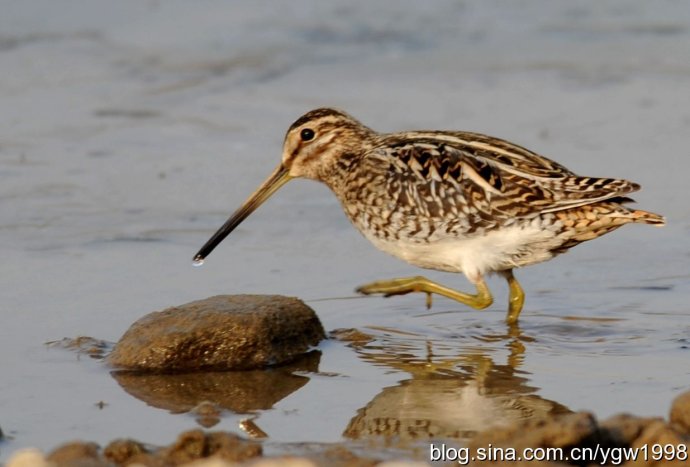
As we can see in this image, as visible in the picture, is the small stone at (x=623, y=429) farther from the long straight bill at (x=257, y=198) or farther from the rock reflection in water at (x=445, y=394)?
the long straight bill at (x=257, y=198)

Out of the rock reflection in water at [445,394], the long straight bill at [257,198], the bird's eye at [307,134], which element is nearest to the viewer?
the rock reflection in water at [445,394]

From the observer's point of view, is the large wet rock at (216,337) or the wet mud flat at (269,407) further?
the large wet rock at (216,337)

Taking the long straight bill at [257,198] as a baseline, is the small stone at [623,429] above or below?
below

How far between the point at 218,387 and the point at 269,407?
0.43 m

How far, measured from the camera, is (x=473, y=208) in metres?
8.53

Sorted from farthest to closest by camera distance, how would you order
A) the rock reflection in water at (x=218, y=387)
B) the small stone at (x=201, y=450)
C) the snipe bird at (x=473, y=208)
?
the snipe bird at (x=473, y=208) < the rock reflection in water at (x=218, y=387) < the small stone at (x=201, y=450)

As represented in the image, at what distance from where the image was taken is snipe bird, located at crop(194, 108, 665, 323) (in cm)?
842

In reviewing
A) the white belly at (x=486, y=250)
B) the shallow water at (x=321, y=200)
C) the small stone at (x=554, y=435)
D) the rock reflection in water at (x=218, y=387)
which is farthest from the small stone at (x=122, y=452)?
the white belly at (x=486, y=250)

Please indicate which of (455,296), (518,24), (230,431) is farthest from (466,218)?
(518,24)

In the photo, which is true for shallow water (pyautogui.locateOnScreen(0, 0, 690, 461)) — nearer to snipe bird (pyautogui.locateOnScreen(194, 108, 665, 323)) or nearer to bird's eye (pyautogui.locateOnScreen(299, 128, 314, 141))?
snipe bird (pyautogui.locateOnScreen(194, 108, 665, 323))

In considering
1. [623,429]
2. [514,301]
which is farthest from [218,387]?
[623,429]

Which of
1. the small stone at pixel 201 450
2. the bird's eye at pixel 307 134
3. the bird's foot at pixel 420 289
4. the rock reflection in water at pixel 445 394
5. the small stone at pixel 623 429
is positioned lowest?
the rock reflection in water at pixel 445 394

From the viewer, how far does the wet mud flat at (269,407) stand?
18.8 feet

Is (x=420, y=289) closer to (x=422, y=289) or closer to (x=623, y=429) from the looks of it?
(x=422, y=289)
